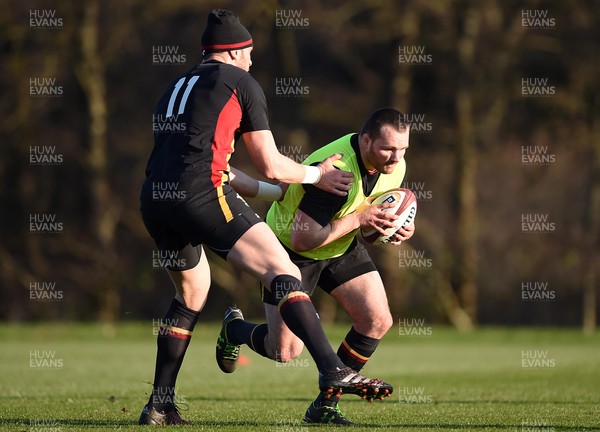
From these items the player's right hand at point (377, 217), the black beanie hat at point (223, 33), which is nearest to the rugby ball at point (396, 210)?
the player's right hand at point (377, 217)

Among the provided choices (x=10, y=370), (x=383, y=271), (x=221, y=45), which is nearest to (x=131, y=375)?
(x=10, y=370)

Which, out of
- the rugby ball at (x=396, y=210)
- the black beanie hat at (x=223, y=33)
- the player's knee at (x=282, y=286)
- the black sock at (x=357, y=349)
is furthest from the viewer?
the black sock at (x=357, y=349)

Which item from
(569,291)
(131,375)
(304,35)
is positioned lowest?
(569,291)

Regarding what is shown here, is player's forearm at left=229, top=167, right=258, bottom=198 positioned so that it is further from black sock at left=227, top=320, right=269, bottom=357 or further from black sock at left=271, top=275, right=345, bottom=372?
black sock at left=271, top=275, right=345, bottom=372

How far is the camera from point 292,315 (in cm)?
600

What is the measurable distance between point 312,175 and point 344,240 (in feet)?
3.45

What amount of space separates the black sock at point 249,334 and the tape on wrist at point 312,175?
4.22ft

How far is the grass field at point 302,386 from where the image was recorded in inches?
268

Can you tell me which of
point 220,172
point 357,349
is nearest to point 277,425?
point 357,349

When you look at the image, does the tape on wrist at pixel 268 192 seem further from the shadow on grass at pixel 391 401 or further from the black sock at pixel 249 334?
the shadow on grass at pixel 391 401

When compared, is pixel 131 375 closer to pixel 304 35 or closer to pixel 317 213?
pixel 317 213

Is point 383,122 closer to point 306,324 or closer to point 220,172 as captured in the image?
point 220,172

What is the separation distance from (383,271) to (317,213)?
62.6 feet

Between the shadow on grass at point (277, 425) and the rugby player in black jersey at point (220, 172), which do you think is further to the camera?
the shadow on grass at point (277, 425)
